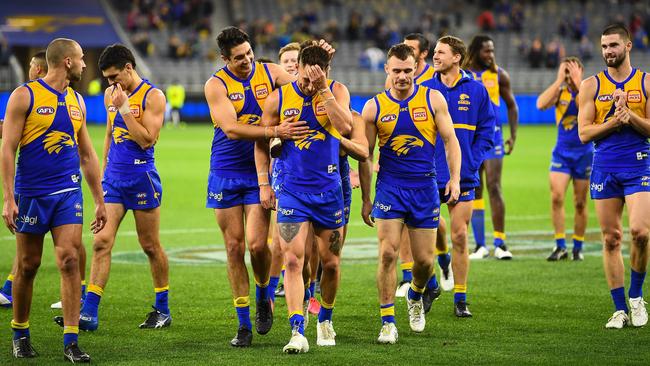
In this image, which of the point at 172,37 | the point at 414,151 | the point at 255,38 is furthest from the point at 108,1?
the point at 414,151

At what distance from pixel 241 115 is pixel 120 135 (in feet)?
4.12

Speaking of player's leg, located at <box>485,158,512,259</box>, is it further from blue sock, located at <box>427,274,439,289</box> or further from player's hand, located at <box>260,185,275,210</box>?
player's hand, located at <box>260,185,275,210</box>

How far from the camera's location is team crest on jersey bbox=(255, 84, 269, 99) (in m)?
8.94

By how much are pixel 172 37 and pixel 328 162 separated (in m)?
42.2

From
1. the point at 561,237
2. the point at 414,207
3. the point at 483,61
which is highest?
the point at 483,61

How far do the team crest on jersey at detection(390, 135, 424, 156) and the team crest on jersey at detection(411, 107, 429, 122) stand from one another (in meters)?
0.15

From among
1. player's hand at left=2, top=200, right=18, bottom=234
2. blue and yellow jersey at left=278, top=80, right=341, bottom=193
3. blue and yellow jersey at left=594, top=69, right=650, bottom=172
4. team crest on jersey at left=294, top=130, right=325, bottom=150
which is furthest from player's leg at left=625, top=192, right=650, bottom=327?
player's hand at left=2, top=200, right=18, bottom=234

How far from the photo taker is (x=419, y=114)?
8883 mm

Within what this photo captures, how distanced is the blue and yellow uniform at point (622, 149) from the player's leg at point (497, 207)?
14.5ft

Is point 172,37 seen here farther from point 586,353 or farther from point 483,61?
point 586,353

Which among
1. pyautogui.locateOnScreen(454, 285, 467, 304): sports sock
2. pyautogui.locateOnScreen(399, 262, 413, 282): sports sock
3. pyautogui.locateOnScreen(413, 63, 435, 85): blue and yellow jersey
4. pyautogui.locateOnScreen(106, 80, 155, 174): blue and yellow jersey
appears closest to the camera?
pyautogui.locateOnScreen(106, 80, 155, 174): blue and yellow jersey

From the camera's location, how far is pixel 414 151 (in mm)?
8883

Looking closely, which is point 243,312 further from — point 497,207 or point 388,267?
point 497,207

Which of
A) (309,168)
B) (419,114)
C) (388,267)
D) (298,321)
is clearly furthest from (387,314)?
(419,114)
